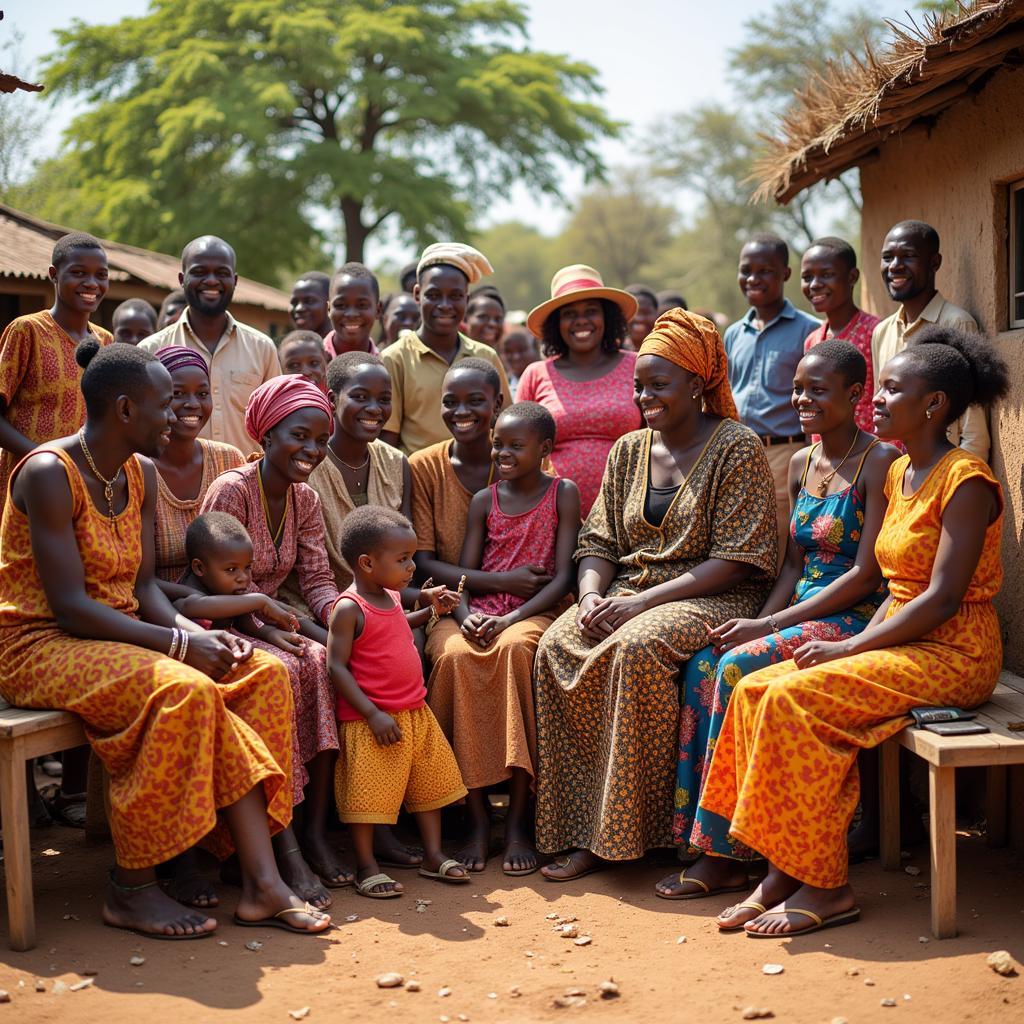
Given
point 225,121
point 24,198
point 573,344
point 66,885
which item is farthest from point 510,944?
point 24,198

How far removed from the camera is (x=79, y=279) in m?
5.68

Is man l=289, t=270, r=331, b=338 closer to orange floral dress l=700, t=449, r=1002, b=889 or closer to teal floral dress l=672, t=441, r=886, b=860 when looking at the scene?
teal floral dress l=672, t=441, r=886, b=860

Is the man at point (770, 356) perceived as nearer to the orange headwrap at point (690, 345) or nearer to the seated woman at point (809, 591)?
the orange headwrap at point (690, 345)

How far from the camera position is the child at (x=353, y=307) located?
7.02 m

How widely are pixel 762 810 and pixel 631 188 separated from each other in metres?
59.8

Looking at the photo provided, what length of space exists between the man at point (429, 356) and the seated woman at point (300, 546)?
124cm

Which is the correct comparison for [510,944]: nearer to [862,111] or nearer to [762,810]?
[762,810]

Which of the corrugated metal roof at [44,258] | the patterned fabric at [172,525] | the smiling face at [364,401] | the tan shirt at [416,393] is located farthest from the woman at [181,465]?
the corrugated metal roof at [44,258]

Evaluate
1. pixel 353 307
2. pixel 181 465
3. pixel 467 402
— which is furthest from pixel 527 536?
pixel 353 307

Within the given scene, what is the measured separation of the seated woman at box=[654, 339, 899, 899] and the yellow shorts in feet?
3.20

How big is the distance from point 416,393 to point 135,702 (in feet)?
9.05

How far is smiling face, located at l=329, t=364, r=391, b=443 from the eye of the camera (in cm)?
550

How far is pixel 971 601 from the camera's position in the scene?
4312 mm

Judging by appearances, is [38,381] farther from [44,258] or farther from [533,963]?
[44,258]
